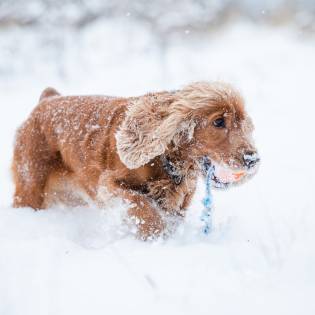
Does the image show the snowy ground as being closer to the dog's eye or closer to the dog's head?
the dog's head

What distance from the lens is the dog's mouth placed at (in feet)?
10.5

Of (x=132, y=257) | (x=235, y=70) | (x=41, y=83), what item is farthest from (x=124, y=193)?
(x=41, y=83)

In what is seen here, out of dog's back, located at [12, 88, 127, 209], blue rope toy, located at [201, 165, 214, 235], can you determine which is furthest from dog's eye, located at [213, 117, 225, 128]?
dog's back, located at [12, 88, 127, 209]

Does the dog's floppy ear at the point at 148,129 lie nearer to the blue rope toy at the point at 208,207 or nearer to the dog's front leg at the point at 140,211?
the dog's front leg at the point at 140,211

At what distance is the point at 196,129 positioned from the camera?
11.1 ft

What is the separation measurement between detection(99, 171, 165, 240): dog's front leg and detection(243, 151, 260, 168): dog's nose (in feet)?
2.44

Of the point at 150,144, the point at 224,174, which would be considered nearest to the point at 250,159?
the point at 224,174

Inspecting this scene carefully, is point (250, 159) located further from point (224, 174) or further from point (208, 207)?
point (208, 207)

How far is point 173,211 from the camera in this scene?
3605mm

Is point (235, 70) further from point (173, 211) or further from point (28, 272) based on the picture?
point (28, 272)

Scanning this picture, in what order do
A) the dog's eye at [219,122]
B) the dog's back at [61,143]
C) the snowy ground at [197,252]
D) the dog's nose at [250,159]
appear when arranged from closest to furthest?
the snowy ground at [197,252] → the dog's nose at [250,159] → the dog's eye at [219,122] → the dog's back at [61,143]

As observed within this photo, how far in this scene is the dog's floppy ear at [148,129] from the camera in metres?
3.37

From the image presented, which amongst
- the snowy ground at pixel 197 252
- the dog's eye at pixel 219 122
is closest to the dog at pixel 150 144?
the dog's eye at pixel 219 122

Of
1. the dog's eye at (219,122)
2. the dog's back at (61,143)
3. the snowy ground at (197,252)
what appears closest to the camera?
the snowy ground at (197,252)
